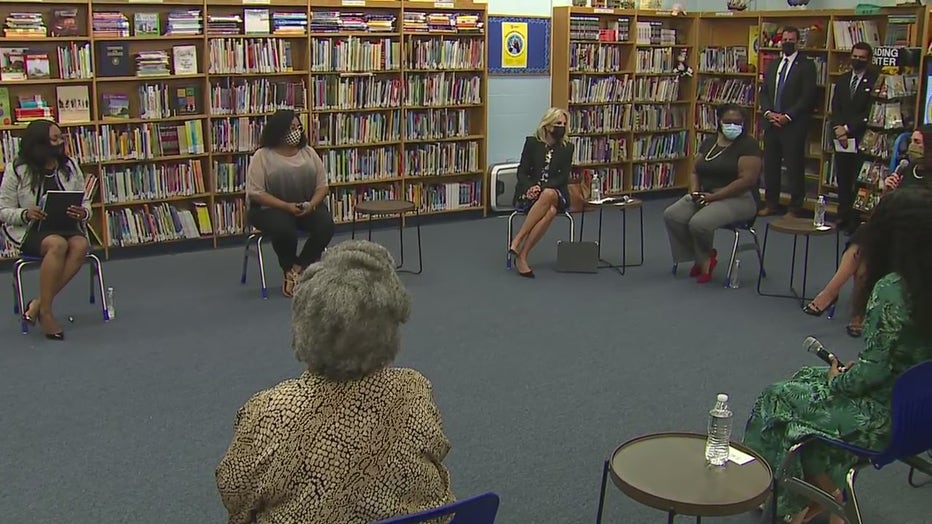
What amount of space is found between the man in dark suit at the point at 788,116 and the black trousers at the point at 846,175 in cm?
39

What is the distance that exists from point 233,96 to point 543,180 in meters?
2.51

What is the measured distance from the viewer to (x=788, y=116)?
863 cm

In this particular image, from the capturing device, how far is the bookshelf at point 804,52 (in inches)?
331

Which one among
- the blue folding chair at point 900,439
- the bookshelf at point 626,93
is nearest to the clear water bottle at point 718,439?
the blue folding chair at point 900,439

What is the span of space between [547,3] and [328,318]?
7629mm

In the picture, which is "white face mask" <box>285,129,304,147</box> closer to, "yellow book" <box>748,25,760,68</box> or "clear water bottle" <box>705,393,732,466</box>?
"clear water bottle" <box>705,393,732,466</box>

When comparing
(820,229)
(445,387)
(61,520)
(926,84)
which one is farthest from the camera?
(926,84)

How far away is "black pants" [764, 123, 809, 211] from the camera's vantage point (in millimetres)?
8711

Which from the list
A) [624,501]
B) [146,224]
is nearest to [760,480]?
[624,501]

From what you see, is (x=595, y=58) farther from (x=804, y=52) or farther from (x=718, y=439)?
(x=718, y=439)

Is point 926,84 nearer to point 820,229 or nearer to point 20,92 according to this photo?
point 820,229

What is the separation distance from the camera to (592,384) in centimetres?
452

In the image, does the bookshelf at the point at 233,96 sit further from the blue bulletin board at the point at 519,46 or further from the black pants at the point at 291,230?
the black pants at the point at 291,230

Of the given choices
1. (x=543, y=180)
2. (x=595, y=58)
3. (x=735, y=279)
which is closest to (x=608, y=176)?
(x=595, y=58)
